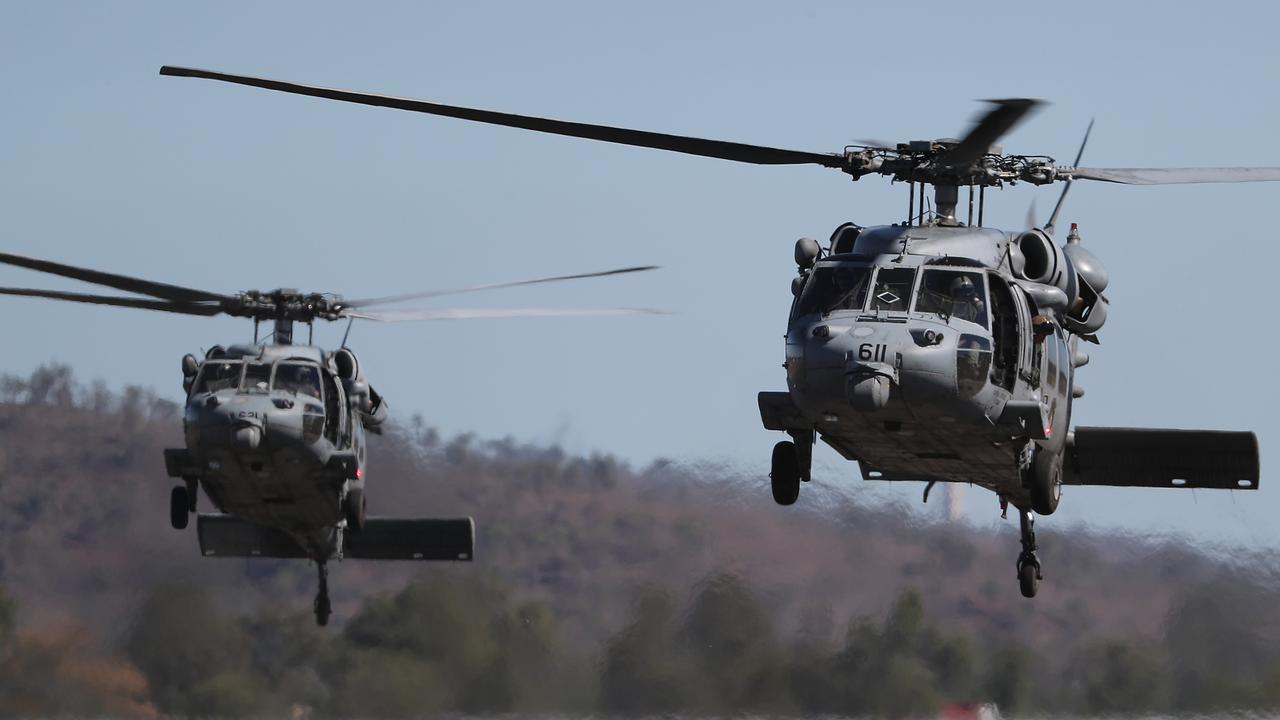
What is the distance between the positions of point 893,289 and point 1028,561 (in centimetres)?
446

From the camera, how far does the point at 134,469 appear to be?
116 ft

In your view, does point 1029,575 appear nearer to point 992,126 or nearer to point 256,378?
point 992,126

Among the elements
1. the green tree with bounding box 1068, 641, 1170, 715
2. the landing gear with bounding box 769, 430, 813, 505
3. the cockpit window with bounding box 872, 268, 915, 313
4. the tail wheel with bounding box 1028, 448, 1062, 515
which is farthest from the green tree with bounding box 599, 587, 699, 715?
the cockpit window with bounding box 872, 268, 915, 313

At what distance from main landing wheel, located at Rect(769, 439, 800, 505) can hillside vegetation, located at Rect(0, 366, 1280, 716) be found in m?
7.92

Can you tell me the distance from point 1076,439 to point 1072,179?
2.60 meters

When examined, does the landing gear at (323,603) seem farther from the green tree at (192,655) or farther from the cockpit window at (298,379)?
the cockpit window at (298,379)

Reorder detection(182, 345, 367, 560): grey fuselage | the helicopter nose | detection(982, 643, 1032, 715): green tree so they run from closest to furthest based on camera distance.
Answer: the helicopter nose, detection(182, 345, 367, 560): grey fuselage, detection(982, 643, 1032, 715): green tree

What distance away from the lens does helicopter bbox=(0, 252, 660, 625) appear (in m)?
27.1

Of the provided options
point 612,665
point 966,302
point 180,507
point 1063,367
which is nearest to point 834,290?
point 966,302

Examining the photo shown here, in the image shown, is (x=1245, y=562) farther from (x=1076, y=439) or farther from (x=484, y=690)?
(x=484, y=690)

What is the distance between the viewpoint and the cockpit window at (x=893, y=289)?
2156cm

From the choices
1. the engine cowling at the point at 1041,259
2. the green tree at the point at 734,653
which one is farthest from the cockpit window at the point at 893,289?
the green tree at the point at 734,653

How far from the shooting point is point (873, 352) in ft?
68.8

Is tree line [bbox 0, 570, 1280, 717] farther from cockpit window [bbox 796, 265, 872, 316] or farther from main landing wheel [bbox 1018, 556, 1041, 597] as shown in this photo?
cockpit window [bbox 796, 265, 872, 316]
